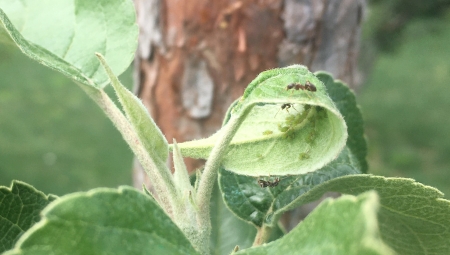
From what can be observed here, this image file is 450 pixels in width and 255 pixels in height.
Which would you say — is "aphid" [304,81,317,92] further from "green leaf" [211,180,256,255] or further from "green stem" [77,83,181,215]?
"green leaf" [211,180,256,255]

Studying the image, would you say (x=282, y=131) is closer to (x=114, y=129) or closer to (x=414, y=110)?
(x=114, y=129)

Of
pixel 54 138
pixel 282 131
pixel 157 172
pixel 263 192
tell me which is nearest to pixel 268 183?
pixel 263 192

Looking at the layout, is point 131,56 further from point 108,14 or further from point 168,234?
point 168,234

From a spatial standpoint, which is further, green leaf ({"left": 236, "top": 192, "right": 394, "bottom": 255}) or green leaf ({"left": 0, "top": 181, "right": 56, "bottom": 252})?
green leaf ({"left": 0, "top": 181, "right": 56, "bottom": 252})

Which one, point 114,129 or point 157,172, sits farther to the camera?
point 114,129

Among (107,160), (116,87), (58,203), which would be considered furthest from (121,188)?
(107,160)

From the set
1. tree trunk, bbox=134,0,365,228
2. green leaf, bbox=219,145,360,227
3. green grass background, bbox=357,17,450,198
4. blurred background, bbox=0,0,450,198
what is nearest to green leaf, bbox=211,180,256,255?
green leaf, bbox=219,145,360,227
